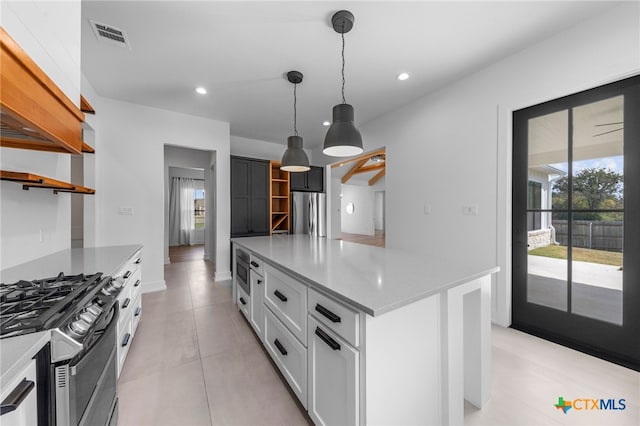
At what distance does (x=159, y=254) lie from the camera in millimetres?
3643

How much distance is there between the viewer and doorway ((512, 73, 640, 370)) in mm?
1770

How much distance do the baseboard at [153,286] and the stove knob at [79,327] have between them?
3.22 m

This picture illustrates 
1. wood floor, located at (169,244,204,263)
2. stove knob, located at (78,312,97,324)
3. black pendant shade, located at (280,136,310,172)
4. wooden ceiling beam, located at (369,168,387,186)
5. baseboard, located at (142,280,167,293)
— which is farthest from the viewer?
wooden ceiling beam, located at (369,168,387,186)

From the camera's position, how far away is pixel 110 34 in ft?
6.63

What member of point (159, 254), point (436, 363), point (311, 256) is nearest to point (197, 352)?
point (311, 256)

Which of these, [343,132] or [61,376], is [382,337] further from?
[343,132]

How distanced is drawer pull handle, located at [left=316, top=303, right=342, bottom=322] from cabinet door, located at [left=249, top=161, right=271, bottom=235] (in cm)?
360

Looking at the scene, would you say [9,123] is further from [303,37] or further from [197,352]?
[303,37]

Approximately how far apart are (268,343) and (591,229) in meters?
2.86

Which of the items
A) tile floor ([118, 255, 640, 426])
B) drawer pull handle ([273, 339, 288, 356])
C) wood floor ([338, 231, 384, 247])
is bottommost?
tile floor ([118, 255, 640, 426])

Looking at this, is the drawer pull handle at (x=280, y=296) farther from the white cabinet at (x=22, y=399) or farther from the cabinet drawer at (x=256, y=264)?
the white cabinet at (x=22, y=399)

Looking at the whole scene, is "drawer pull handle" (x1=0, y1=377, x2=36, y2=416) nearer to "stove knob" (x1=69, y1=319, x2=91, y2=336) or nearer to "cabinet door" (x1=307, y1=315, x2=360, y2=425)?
"stove knob" (x1=69, y1=319, x2=91, y2=336)

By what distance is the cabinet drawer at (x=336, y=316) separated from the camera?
0.93m

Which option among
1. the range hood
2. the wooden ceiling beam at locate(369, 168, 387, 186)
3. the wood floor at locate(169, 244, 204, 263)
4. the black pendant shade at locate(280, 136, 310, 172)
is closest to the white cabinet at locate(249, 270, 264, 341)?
the black pendant shade at locate(280, 136, 310, 172)
